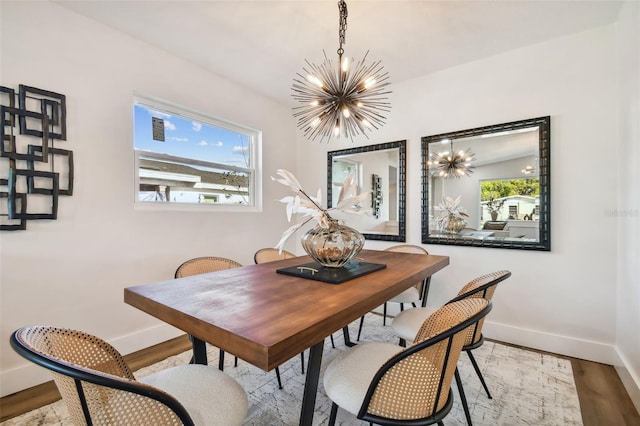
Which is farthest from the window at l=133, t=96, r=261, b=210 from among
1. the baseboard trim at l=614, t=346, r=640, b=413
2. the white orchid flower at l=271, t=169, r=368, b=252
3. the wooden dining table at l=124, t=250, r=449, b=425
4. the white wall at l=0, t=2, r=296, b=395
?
the baseboard trim at l=614, t=346, r=640, b=413

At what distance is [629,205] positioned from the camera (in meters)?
1.95

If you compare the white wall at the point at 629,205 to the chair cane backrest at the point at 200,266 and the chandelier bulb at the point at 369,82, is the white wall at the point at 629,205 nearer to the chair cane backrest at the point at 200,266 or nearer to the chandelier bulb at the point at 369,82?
the chandelier bulb at the point at 369,82

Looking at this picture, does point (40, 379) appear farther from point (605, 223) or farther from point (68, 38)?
point (605, 223)

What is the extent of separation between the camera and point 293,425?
1551 millimetres

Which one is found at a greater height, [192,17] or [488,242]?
[192,17]

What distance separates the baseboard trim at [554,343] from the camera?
2.19 m

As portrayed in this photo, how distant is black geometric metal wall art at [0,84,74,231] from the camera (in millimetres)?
1812

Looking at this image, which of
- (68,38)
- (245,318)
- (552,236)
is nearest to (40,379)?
(245,318)

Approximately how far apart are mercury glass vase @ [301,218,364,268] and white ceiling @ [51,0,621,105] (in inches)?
61.7

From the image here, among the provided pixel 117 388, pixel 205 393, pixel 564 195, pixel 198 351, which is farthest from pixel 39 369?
pixel 564 195

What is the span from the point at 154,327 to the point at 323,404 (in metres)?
1.70

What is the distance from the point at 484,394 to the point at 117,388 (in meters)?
2.01

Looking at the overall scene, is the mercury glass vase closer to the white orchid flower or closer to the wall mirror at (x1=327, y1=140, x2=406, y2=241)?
the white orchid flower

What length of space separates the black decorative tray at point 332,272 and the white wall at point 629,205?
1.62 meters
